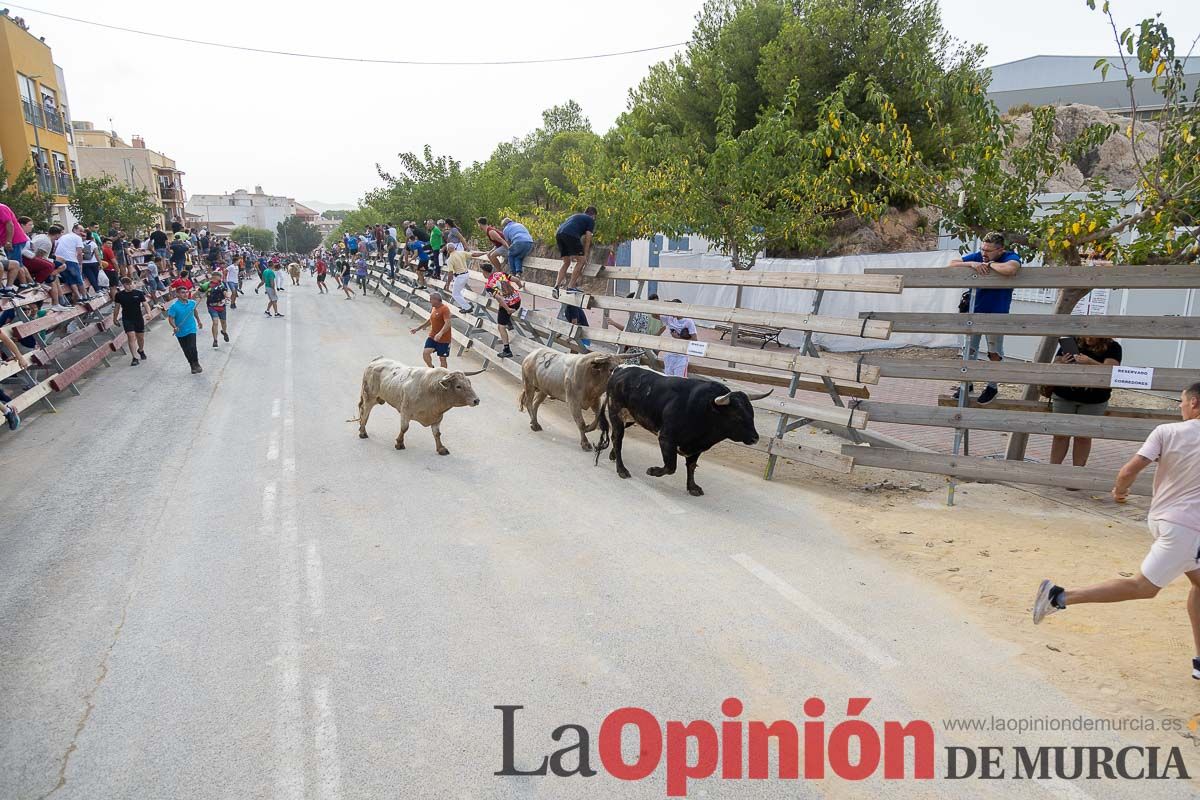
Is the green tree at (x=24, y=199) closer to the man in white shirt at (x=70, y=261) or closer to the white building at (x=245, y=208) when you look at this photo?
the man in white shirt at (x=70, y=261)

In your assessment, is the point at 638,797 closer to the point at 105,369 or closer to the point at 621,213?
the point at 105,369

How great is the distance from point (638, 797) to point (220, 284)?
18.7 meters

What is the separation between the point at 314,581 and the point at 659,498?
370 cm

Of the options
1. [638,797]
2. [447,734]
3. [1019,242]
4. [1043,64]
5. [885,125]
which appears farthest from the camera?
[1043,64]

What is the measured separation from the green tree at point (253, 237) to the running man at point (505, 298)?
11452cm

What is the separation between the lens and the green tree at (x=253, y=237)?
117m

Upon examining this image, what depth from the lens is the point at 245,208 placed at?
6398 inches

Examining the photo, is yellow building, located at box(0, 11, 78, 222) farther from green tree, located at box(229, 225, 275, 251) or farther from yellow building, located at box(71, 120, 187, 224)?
green tree, located at box(229, 225, 275, 251)

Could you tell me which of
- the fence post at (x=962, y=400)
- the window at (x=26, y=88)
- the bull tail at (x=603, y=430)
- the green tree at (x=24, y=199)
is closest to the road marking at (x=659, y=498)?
the bull tail at (x=603, y=430)

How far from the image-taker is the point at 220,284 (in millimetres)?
18328

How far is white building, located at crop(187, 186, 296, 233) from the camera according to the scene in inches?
6176

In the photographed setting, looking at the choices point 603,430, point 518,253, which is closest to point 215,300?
point 518,253

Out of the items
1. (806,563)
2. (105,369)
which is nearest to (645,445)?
(806,563)

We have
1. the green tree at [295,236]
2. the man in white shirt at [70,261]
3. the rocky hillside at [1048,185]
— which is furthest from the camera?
the green tree at [295,236]
